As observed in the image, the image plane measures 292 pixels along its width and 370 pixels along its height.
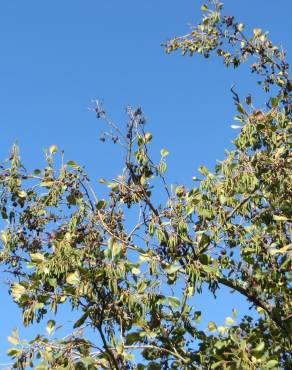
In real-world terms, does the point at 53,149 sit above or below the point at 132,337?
above

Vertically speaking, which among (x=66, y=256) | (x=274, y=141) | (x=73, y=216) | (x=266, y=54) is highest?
(x=266, y=54)

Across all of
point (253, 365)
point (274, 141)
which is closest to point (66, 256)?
point (253, 365)

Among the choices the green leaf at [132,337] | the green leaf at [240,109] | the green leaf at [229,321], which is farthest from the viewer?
the green leaf at [229,321]

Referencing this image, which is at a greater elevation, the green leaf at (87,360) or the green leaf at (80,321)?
the green leaf at (80,321)

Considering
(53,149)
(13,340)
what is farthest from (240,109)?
(13,340)

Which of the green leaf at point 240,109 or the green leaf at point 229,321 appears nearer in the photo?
the green leaf at point 240,109

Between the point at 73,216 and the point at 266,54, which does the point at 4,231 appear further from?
the point at 266,54

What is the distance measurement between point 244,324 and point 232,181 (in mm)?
2347

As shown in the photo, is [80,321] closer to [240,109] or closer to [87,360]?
[87,360]

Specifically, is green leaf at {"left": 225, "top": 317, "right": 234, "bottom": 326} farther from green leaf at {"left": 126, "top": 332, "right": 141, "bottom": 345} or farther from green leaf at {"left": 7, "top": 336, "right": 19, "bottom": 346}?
green leaf at {"left": 7, "top": 336, "right": 19, "bottom": 346}

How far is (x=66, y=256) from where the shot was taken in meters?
6.35

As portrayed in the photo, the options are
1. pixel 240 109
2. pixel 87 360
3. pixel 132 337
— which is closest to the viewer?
pixel 87 360

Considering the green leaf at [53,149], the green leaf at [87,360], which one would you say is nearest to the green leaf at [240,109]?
the green leaf at [53,149]

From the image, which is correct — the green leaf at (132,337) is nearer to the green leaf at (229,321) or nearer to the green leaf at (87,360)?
the green leaf at (87,360)
